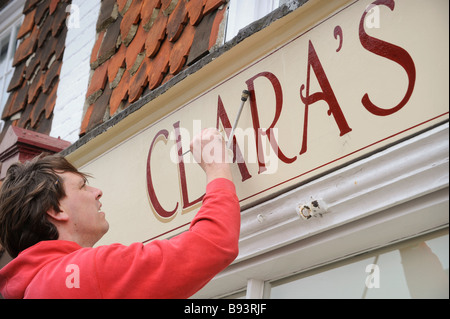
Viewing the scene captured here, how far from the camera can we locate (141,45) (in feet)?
11.4

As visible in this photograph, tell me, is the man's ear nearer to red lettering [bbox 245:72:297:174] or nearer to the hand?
the hand

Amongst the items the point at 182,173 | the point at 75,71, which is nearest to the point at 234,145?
the point at 182,173

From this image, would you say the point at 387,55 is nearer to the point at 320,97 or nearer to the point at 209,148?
the point at 320,97

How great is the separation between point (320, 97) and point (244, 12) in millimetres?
889

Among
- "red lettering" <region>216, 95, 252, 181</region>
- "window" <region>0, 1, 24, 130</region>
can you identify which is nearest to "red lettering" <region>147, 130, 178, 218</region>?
"red lettering" <region>216, 95, 252, 181</region>

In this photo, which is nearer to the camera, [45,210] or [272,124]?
[45,210]

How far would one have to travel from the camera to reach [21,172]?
2139 millimetres

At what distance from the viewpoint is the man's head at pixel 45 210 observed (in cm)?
201

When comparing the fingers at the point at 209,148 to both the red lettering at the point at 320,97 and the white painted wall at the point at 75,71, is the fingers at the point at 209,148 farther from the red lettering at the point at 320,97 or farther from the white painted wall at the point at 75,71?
the white painted wall at the point at 75,71

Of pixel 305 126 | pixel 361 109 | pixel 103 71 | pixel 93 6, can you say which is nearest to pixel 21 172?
pixel 305 126

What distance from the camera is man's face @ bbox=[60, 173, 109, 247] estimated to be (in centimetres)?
205

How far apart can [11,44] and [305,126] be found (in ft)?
13.7

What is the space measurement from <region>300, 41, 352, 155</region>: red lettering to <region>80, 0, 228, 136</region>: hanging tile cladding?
822 mm

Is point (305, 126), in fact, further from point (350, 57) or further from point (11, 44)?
point (11, 44)
